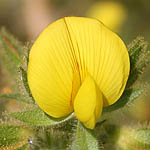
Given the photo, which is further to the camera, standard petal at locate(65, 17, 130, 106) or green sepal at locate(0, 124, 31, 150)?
green sepal at locate(0, 124, 31, 150)

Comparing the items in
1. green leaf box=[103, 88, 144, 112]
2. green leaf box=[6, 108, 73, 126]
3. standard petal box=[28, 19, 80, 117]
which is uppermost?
standard petal box=[28, 19, 80, 117]

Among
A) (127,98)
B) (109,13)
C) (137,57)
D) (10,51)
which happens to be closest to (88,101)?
(127,98)

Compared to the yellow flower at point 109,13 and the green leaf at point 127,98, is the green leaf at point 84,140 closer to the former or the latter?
the green leaf at point 127,98

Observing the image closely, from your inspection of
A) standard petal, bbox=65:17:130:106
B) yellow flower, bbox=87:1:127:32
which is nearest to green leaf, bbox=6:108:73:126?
standard petal, bbox=65:17:130:106

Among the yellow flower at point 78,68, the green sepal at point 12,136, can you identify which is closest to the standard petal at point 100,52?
the yellow flower at point 78,68

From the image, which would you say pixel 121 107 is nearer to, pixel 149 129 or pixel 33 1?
pixel 149 129

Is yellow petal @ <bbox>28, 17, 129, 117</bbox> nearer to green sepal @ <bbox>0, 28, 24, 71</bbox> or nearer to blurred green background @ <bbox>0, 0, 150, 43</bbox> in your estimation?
green sepal @ <bbox>0, 28, 24, 71</bbox>

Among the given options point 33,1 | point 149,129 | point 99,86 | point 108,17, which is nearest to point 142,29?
point 108,17
